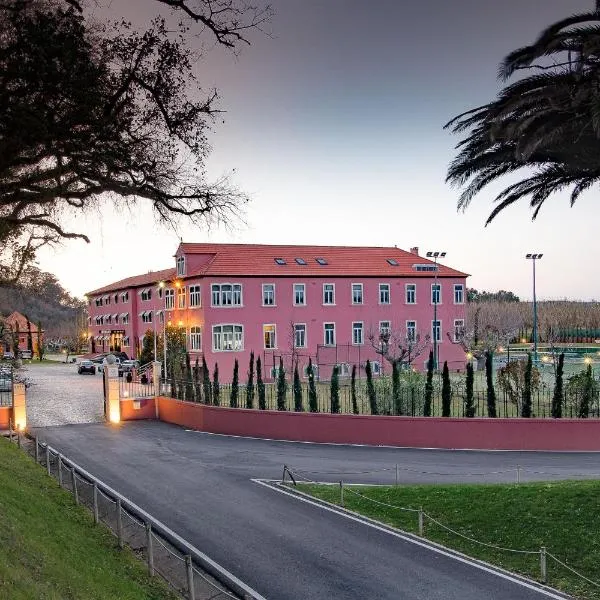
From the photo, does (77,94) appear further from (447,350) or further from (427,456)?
(447,350)

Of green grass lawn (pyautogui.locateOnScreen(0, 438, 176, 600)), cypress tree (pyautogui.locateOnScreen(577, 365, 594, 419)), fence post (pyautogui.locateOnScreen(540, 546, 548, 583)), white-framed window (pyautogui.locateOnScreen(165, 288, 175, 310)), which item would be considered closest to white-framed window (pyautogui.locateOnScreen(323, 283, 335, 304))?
white-framed window (pyautogui.locateOnScreen(165, 288, 175, 310))

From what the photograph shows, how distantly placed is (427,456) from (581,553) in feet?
34.9

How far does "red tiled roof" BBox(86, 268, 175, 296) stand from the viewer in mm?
65381

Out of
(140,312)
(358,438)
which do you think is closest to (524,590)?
(358,438)

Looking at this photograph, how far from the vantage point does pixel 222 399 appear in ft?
106

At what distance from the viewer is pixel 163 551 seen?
13.7 m

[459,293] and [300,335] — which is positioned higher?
[459,293]

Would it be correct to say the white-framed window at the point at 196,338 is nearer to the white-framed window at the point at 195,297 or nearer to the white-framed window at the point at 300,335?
the white-framed window at the point at 195,297

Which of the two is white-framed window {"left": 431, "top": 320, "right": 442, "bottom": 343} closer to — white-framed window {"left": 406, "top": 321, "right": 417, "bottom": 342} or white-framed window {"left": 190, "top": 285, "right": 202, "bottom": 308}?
white-framed window {"left": 406, "top": 321, "right": 417, "bottom": 342}

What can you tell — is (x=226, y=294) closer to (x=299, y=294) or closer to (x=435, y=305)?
(x=299, y=294)

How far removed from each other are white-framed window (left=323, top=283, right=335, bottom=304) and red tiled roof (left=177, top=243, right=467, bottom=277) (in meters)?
0.89

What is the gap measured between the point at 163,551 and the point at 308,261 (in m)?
43.3

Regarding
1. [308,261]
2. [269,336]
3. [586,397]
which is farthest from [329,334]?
[586,397]

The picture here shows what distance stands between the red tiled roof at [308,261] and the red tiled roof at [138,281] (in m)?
8.65
